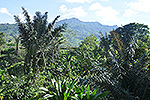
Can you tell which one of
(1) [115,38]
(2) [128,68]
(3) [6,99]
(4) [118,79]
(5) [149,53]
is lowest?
(3) [6,99]

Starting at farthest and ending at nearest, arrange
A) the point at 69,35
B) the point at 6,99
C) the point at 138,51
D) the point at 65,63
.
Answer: the point at 69,35
the point at 65,63
the point at 6,99
the point at 138,51

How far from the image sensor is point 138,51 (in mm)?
2184

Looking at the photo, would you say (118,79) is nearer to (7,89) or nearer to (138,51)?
(138,51)

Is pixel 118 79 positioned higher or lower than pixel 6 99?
higher

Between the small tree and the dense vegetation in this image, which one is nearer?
the dense vegetation

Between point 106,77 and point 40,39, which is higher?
point 40,39

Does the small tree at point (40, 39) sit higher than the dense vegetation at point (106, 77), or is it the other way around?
the small tree at point (40, 39)

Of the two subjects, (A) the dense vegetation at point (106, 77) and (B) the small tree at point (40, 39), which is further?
(B) the small tree at point (40, 39)

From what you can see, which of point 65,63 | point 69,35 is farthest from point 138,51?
point 69,35

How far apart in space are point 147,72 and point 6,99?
328cm

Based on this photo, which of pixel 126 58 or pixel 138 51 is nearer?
pixel 126 58

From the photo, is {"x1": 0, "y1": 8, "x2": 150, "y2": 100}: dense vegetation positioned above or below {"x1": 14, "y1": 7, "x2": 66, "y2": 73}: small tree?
below

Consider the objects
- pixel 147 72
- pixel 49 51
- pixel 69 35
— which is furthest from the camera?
pixel 69 35

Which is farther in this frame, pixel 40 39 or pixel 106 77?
pixel 40 39
